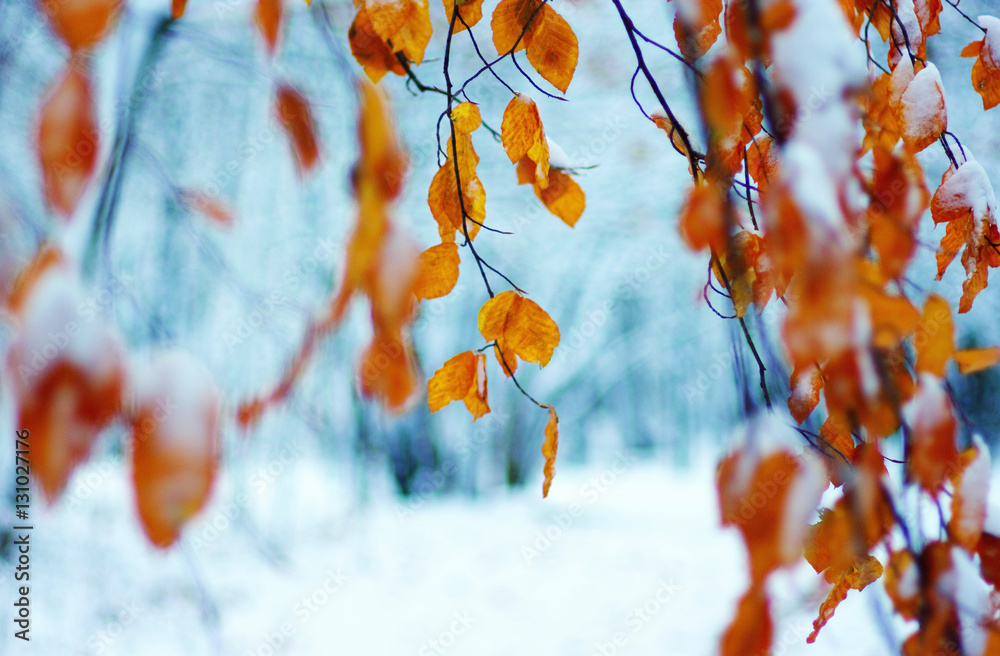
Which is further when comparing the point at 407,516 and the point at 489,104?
the point at 407,516

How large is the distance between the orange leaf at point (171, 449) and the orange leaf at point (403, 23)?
0.37m

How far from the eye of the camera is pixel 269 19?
0.41 m

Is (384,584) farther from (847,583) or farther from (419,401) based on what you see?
(847,583)

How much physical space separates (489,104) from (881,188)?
302 cm

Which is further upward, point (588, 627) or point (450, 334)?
point (450, 334)

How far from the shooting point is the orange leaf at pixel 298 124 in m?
0.41

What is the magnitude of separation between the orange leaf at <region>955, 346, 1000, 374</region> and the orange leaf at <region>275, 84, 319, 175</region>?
20.0 inches

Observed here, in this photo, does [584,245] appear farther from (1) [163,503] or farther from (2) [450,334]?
(1) [163,503]

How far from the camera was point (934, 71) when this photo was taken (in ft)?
2.24

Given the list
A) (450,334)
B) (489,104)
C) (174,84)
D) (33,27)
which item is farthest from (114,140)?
(450,334)
